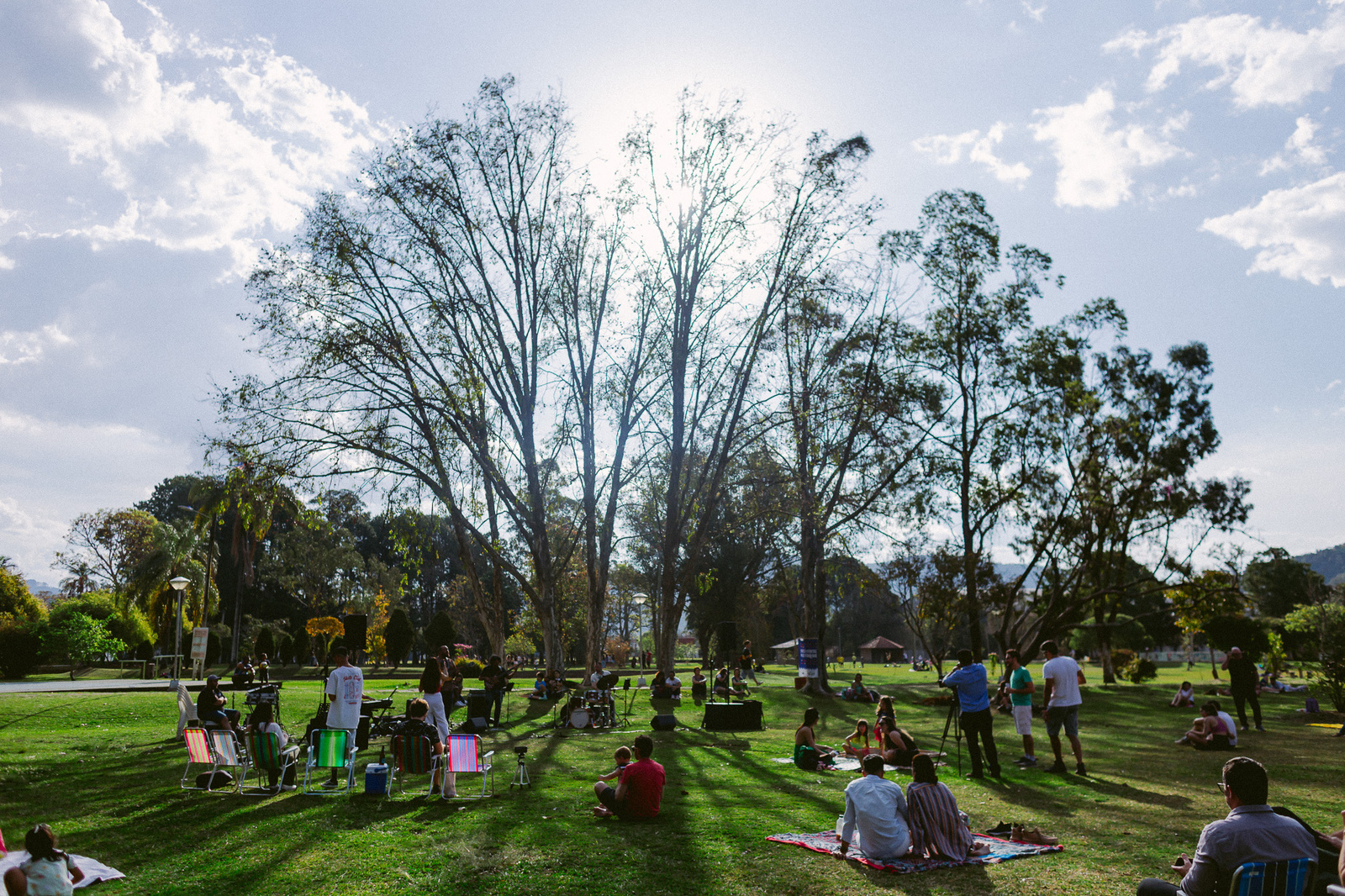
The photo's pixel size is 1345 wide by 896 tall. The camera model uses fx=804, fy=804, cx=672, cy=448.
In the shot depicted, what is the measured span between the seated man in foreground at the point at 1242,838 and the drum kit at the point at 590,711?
14.8 meters

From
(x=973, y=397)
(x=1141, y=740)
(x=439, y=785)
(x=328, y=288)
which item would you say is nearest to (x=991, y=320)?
(x=973, y=397)

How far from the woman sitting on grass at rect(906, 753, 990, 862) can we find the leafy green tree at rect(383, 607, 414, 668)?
41429 millimetres

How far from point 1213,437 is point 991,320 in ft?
41.9

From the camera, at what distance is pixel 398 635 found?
4425 centimetres

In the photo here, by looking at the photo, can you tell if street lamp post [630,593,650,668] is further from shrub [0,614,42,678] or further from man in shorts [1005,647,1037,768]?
shrub [0,614,42,678]

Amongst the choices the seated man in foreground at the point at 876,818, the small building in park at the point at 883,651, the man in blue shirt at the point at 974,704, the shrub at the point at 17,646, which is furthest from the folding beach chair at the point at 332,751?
the small building in park at the point at 883,651

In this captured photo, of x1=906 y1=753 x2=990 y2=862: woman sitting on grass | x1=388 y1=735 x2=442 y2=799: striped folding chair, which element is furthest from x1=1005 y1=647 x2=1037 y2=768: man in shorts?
x1=388 y1=735 x2=442 y2=799: striped folding chair

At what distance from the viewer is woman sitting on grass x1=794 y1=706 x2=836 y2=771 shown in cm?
1238

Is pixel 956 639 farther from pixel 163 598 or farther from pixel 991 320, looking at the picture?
pixel 163 598

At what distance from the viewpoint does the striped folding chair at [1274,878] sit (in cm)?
401

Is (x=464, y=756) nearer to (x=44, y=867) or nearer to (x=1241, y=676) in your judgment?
(x=44, y=867)

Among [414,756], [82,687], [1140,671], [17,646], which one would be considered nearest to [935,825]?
[414,756]

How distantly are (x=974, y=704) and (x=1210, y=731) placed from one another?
290 inches

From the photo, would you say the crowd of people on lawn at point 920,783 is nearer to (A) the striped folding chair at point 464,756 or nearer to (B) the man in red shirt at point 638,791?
(B) the man in red shirt at point 638,791
